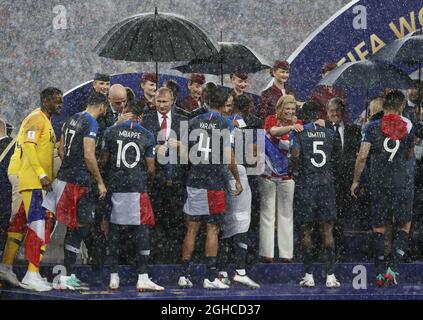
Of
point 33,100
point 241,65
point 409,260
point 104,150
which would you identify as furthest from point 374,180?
point 33,100

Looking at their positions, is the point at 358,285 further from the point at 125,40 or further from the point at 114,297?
the point at 125,40

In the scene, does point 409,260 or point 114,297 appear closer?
point 114,297

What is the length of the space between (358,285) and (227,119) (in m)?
1.78

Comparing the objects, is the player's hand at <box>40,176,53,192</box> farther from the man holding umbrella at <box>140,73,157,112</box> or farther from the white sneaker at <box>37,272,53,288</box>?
the man holding umbrella at <box>140,73,157,112</box>

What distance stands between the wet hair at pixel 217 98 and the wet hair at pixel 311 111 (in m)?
0.71

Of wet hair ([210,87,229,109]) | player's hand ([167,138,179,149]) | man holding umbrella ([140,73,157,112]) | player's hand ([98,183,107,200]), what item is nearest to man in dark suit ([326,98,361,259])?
wet hair ([210,87,229,109])

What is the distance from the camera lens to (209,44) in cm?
1105

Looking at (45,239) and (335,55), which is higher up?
(335,55)

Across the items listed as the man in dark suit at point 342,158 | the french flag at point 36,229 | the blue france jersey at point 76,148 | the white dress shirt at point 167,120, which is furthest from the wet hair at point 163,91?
the man in dark suit at point 342,158

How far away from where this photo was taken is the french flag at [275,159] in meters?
11.3

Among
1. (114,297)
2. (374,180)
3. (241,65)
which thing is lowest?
(114,297)

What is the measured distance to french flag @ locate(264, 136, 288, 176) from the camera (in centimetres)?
1128

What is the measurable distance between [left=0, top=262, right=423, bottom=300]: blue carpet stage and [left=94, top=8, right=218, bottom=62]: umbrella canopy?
175 centimetres

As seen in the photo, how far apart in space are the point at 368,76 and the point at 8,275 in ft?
11.4
